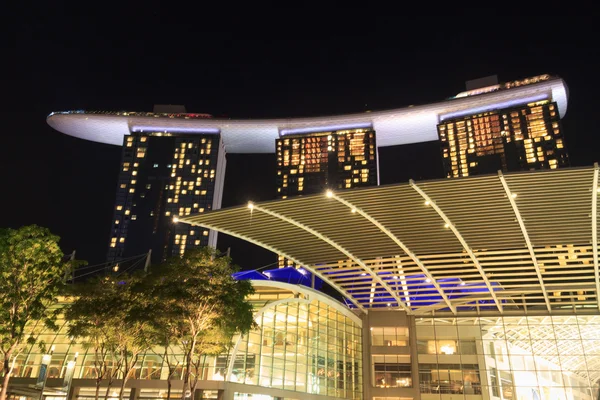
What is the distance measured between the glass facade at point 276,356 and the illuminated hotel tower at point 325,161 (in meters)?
74.0

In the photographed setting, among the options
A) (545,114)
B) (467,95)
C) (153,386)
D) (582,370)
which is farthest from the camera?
(467,95)

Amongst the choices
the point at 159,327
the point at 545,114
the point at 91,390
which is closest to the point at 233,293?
the point at 159,327

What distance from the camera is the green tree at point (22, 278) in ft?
68.5

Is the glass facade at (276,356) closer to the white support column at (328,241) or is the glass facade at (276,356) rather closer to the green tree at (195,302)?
the white support column at (328,241)

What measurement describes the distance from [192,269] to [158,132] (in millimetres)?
102817

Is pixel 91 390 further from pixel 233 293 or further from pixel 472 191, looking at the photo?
pixel 472 191

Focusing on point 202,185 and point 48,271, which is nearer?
point 48,271

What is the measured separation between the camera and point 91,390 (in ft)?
108

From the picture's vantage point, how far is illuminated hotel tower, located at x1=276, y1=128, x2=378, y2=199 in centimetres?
11362

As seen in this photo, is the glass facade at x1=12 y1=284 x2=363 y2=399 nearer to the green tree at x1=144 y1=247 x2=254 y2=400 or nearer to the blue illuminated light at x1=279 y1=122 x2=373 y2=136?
the green tree at x1=144 y1=247 x2=254 y2=400

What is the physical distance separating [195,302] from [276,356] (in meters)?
13.2

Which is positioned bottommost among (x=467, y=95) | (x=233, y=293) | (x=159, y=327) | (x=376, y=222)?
(x=159, y=327)

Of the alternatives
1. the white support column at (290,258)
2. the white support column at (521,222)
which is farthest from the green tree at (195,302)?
the white support column at (521,222)

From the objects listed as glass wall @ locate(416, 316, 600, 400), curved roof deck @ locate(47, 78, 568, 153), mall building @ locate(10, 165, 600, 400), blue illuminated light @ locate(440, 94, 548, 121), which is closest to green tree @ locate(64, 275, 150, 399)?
mall building @ locate(10, 165, 600, 400)
